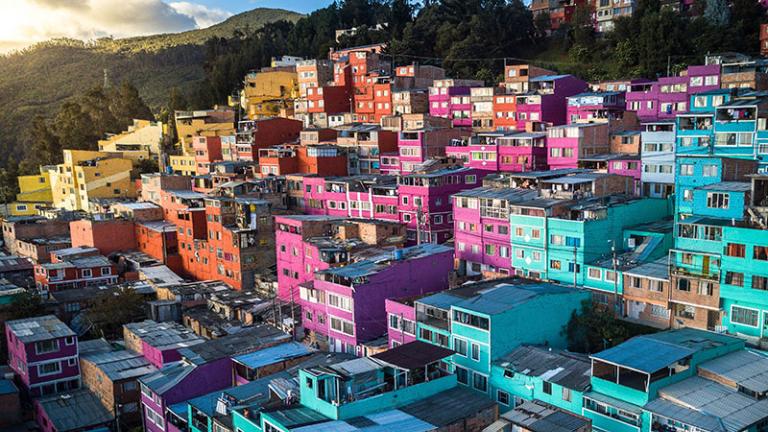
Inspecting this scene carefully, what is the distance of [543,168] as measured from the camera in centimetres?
3925

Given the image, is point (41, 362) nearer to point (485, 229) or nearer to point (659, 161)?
point (485, 229)

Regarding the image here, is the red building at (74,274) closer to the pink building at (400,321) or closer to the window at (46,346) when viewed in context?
the window at (46,346)

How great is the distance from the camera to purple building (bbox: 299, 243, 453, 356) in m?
26.1

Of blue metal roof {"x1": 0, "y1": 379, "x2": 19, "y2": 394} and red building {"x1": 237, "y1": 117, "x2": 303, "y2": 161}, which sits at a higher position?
red building {"x1": 237, "y1": 117, "x2": 303, "y2": 161}

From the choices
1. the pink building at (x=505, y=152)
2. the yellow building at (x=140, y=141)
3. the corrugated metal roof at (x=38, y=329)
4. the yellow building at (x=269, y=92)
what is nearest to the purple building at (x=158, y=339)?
the corrugated metal roof at (x=38, y=329)

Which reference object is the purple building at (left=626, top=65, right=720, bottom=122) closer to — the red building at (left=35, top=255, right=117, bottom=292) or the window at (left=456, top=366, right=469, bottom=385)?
the window at (left=456, top=366, right=469, bottom=385)

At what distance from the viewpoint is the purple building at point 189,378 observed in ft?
76.0

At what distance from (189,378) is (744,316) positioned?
18479 mm

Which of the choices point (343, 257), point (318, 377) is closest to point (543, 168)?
point (343, 257)

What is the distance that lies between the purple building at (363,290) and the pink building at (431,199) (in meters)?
6.48

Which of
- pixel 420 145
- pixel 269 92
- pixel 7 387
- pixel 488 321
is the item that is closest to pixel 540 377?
pixel 488 321

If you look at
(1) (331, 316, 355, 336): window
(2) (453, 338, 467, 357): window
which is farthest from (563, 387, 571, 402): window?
(1) (331, 316, 355, 336): window

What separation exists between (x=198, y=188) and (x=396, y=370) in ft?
101

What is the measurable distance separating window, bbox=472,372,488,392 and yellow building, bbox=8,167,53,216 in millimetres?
49811
